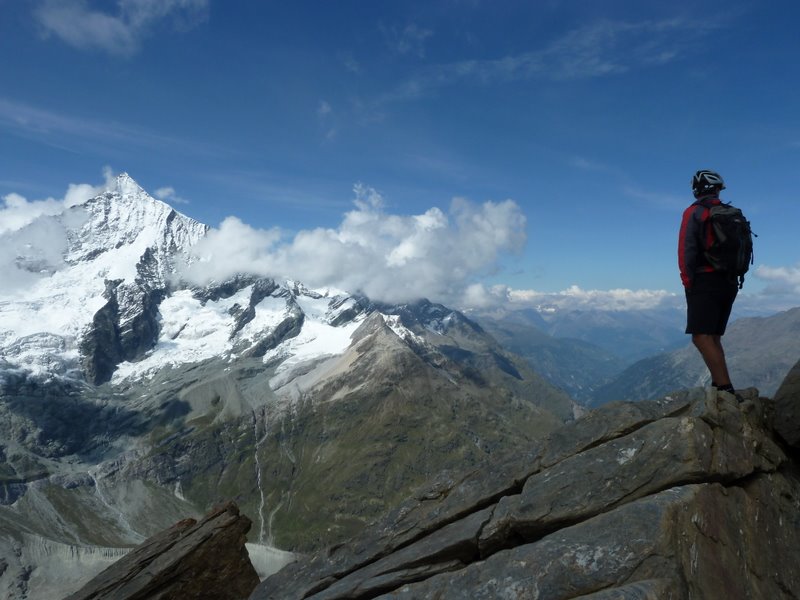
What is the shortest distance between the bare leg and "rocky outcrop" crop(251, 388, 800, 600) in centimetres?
71

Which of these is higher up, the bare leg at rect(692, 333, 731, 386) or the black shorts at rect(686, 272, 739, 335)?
the black shorts at rect(686, 272, 739, 335)

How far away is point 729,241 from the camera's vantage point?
1542 cm

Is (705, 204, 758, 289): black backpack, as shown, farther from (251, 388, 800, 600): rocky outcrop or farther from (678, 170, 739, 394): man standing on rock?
(251, 388, 800, 600): rocky outcrop

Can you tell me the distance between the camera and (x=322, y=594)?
19125 millimetres

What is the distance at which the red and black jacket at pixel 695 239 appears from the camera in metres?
15.8

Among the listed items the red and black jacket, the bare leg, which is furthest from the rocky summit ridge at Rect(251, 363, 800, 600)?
the red and black jacket

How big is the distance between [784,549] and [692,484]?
3496 millimetres

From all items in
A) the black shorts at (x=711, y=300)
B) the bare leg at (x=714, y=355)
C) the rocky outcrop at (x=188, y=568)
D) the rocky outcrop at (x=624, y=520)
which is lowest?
the rocky outcrop at (x=188, y=568)

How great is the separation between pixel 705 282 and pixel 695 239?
1391mm

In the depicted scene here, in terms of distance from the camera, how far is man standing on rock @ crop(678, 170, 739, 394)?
16.0 metres

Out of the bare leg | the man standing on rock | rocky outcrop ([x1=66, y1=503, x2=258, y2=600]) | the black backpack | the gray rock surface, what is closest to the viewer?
the black backpack

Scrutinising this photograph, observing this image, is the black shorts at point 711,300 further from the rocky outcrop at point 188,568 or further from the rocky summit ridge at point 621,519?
the rocky outcrop at point 188,568

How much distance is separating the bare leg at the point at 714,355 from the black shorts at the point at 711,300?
234 millimetres

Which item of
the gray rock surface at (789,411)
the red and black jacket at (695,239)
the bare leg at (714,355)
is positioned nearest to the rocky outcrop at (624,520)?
the gray rock surface at (789,411)
